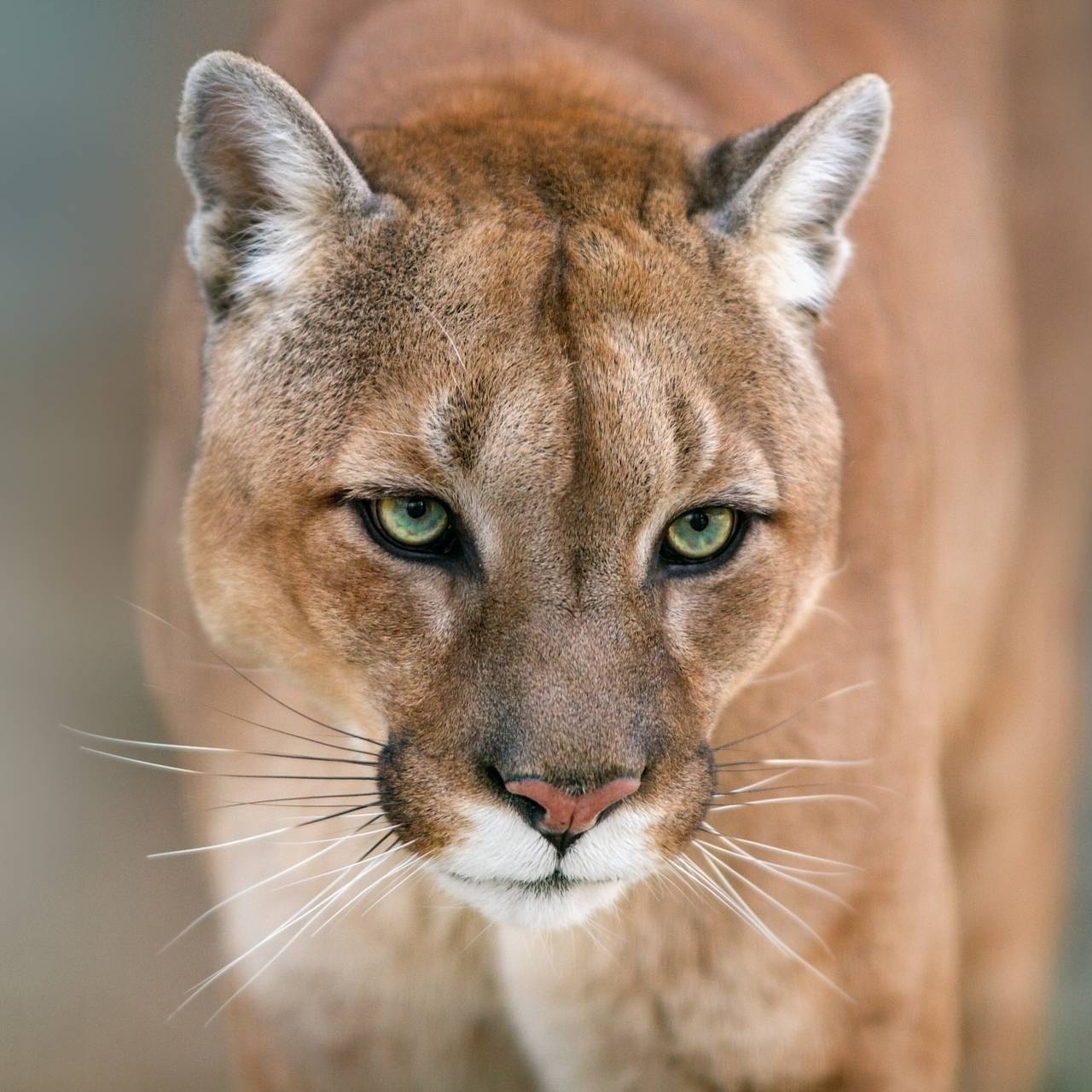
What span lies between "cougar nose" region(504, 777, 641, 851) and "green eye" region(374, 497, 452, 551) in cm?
34

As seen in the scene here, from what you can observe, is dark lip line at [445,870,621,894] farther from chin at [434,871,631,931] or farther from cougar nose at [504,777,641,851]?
cougar nose at [504,777,641,851]

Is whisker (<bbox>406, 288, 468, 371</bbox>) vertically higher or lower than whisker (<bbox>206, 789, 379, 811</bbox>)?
higher

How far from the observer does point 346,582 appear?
219cm

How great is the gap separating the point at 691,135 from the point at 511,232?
517 millimetres

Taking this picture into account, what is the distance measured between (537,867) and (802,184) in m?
1.06

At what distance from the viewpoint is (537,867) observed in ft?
6.85

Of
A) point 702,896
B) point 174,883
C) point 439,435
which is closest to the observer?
point 439,435

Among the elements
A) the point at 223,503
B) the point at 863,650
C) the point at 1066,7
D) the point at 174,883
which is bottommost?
the point at 174,883

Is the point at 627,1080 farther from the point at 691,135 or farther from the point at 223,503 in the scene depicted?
the point at 691,135

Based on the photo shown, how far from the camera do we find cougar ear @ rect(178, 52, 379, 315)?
7.28ft

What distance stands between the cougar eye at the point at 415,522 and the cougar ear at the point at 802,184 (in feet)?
2.06

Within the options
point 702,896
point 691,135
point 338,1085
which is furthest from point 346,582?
point 338,1085

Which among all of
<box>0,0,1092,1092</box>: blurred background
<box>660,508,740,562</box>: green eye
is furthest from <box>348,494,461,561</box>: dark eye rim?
<box>0,0,1092,1092</box>: blurred background

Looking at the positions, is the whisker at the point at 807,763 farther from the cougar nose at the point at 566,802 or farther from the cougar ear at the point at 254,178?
the cougar ear at the point at 254,178
